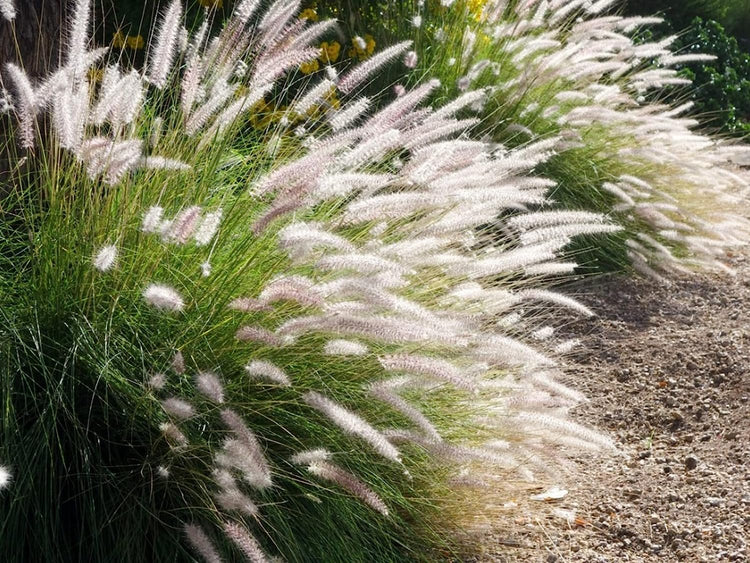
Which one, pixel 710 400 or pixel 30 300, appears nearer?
pixel 30 300

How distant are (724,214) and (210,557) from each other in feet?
15.0

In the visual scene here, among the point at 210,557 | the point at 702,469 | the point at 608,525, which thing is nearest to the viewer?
the point at 210,557

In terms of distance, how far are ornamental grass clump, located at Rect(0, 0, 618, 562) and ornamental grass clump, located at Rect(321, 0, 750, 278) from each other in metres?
2.42

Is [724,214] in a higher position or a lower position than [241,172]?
lower

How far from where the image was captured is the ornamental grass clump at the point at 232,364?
7.11ft

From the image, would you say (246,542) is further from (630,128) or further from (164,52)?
(630,128)

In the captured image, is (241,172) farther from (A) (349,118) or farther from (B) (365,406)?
(B) (365,406)

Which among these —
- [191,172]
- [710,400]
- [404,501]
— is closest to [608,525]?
[404,501]

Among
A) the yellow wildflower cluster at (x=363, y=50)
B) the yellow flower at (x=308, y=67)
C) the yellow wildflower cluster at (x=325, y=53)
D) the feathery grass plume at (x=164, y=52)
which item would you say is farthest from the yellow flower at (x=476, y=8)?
the feathery grass plume at (x=164, y=52)

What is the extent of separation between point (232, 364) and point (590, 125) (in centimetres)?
369

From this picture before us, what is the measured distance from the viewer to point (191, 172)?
8.89 feet

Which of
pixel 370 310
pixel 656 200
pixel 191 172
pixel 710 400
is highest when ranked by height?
pixel 191 172

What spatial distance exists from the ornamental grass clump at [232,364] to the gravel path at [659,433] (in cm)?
34

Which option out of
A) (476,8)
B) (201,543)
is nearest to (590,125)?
(476,8)
